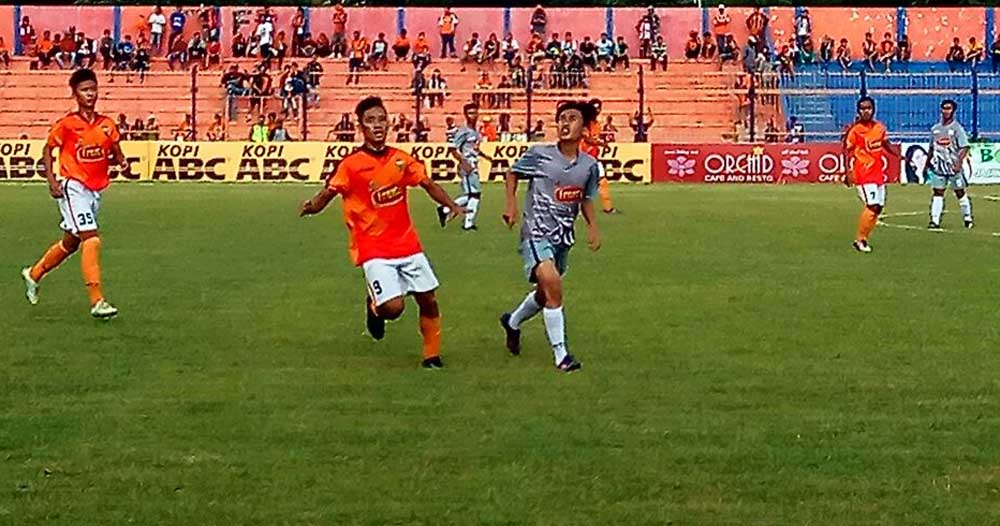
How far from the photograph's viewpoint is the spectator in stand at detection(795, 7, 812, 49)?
53.2m

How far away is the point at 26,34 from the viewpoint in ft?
177

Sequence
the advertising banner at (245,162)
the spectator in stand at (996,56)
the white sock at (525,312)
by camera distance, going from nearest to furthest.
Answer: the white sock at (525,312), the advertising banner at (245,162), the spectator in stand at (996,56)

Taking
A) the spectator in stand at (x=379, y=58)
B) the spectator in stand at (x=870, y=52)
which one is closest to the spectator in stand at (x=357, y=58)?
the spectator in stand at (x=379, y=58)

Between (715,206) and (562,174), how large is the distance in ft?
64.0

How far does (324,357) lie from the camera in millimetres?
11914

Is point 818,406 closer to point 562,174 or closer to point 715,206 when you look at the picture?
point 562,174

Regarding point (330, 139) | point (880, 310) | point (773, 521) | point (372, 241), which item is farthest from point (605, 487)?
point (330, 139)

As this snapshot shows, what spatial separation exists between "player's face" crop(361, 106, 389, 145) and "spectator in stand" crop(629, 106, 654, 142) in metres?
33.4

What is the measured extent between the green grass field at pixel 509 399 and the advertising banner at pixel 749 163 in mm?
22601

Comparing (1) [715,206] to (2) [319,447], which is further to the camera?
(1) [715,206]

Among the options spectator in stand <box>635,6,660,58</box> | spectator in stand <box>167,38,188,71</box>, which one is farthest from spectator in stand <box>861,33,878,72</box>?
spectator in stand <box>167,38,188,71</box>

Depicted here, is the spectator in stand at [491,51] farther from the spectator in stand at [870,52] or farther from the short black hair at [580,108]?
the short black hair at [580,108]

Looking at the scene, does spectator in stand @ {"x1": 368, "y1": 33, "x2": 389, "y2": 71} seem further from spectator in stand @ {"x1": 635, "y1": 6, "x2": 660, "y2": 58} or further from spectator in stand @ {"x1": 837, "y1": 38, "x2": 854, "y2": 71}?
spectator in stand @ {"x1": 837, "y1": 38, "x2": 854, "y2": 71}

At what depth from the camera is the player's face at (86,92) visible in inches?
537
